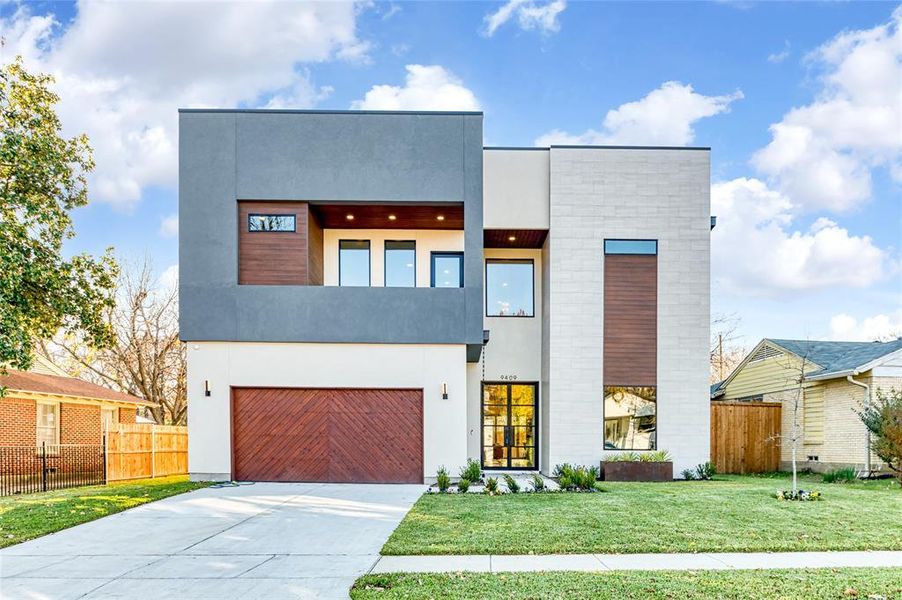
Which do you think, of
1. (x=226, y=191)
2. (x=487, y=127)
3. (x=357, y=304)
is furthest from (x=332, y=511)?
(x=487, y=127)

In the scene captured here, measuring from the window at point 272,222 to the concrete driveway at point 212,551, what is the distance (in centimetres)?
620

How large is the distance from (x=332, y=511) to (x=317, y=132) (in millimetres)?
8653

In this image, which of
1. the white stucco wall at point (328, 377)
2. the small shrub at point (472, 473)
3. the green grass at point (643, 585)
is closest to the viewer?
the green grass at point (643, 585)

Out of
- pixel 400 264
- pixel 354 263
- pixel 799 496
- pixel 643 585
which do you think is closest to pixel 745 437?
pixel 799 496

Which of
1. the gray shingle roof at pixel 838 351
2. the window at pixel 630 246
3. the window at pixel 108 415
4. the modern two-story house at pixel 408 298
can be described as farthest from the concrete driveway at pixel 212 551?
the gray shingle roof at pixel 838 351

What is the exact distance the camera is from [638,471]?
539 inches

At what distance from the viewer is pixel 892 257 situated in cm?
2252

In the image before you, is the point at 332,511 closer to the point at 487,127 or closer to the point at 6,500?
the point at 6,500

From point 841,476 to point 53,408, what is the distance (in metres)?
22.9

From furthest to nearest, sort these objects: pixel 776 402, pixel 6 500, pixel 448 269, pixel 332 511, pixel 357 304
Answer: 1. pixel 776 402
2. pixel 448 269
3. pixel 357 304
4. pixel 6 500
5. pixel 332 511

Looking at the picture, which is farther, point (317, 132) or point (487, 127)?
point (487, 127)

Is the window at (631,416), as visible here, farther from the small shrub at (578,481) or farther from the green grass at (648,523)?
the small shrub at (578,481)

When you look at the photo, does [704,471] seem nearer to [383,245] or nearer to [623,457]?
[623,457]

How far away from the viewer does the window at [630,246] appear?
582 inches
